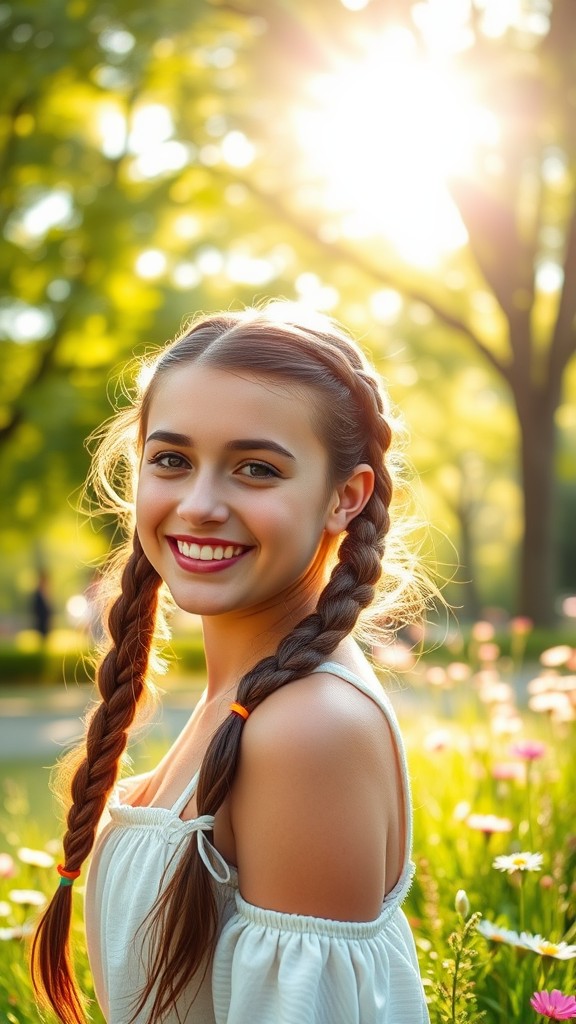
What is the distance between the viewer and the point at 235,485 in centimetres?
177

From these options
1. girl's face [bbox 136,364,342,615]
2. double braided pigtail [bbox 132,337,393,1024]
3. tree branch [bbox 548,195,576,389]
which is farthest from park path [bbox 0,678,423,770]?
tree branch [bbox 548,195,576,389]

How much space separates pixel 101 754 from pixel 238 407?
29.3 inches

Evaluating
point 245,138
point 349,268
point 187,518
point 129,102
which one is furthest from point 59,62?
point 187,518

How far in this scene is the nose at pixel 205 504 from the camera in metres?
1.75

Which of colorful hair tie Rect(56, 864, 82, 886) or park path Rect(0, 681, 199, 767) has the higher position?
colorful hair tie Rect(56, 864, 82, 886)

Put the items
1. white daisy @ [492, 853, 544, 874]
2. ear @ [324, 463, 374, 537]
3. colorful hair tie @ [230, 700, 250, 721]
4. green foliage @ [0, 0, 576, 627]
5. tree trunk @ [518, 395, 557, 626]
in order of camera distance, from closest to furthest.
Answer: colorful hair tie @ [230, 700, 250, 721] → ear @ [324, 463, 374, 537] → white daisy @ [492, 853, 544, 874] → green foliage @ [0, 0, 576, 627] → tree trunk @ [518, 395, 557, 626]

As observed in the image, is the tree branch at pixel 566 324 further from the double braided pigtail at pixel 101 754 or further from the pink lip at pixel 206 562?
the pink lip at pixel 206 562

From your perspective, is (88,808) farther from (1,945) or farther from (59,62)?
(59,62)

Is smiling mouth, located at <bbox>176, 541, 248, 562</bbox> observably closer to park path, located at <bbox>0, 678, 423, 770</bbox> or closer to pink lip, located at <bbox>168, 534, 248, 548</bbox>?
pink lip, located at <bbox>168, 534, 248, 548</bbox>

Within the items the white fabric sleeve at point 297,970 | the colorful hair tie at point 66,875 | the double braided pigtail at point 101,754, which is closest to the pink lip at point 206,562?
the double braided pigtail at point 101,754

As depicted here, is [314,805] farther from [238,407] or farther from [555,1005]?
[555,1005]

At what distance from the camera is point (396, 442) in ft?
7.50

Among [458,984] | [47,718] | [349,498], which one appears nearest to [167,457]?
[349,498]

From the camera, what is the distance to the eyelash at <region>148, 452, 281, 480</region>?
1761 millimetres
